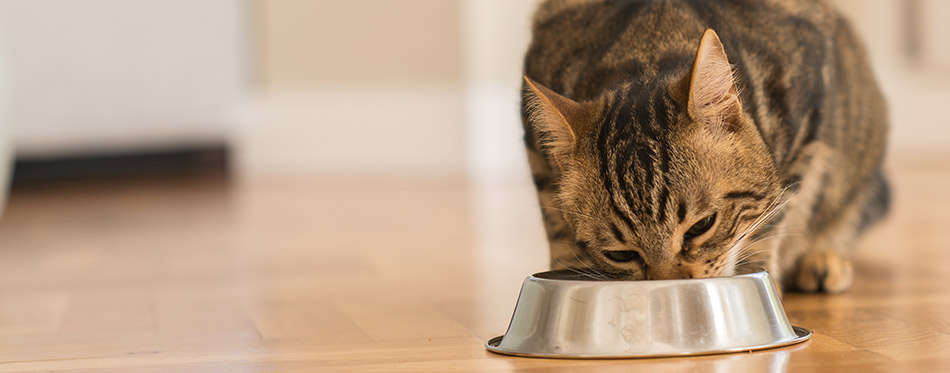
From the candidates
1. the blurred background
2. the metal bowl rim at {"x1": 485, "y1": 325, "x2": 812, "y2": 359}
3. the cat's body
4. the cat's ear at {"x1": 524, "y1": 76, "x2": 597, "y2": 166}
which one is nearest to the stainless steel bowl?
the metal bowl rim at {"x1": 485, "y1": 325, "x2": 812, "y2": 359}

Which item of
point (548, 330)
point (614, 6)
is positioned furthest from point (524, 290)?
point (614, 6)

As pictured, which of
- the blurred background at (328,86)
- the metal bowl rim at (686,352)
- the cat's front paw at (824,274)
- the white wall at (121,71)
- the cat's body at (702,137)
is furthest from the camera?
the blurred background at (328,86)

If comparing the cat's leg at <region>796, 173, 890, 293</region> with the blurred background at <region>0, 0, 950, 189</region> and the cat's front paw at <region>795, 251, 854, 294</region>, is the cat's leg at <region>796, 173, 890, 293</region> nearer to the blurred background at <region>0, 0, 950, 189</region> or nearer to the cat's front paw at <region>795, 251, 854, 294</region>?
the cat's front paw at <region>795, 251, 854, 294</region>

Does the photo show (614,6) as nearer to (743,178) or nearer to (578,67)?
(578,67)

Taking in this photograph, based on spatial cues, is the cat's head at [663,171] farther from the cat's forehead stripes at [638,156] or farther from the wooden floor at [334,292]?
the wooden floor at [334,292]

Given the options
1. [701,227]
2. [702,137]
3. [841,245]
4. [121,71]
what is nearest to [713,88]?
[702,137]

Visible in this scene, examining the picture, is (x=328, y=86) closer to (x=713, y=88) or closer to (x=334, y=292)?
(x=334, y=292)

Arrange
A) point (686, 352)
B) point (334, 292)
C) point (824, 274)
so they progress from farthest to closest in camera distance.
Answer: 1. point (334, 292)
2. point (824, 274)
3. point (686, 352)

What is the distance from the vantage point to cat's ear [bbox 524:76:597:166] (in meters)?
1.38

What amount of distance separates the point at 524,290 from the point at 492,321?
24 centimetres

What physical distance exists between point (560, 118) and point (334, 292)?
2.40 feet

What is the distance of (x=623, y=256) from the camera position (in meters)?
1.40

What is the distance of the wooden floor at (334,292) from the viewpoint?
4.39 ft

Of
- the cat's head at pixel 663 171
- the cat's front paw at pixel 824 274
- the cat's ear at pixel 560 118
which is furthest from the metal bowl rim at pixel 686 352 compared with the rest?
the cat's front paw at pixel 824 274
